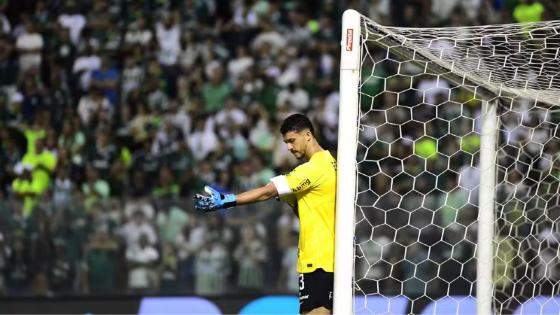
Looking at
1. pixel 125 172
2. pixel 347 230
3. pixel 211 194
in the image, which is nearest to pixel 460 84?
pixel 347 230

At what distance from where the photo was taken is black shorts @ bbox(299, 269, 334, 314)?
20.5ft

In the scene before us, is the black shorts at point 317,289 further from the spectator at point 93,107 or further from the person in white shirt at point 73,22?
the person in white shirt at point 73,22

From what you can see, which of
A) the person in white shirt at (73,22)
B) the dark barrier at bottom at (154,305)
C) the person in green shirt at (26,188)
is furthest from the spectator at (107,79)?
the dark barrier at bottom at (154,305)

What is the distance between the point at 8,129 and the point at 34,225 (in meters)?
2.41

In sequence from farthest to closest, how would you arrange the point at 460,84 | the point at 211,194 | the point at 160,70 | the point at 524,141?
the point at 160,70 < the point at 524,141 < the point at 460,84 < the point at 211,194

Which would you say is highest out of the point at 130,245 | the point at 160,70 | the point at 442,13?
the point at 442,13

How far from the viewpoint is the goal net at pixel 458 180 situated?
643 centimetres

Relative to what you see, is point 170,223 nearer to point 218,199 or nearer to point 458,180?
point 458,180

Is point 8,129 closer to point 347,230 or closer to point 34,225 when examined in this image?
point 34,225

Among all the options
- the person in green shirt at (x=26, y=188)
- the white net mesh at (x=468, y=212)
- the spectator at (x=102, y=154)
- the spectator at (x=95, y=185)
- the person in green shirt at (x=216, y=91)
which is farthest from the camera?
the person in green shirt at (x=216, y=91)

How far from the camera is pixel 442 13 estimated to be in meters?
13.6

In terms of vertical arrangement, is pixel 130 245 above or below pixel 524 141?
below

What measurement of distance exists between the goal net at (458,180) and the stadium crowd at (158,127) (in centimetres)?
74

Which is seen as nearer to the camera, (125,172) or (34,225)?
(34,225)
